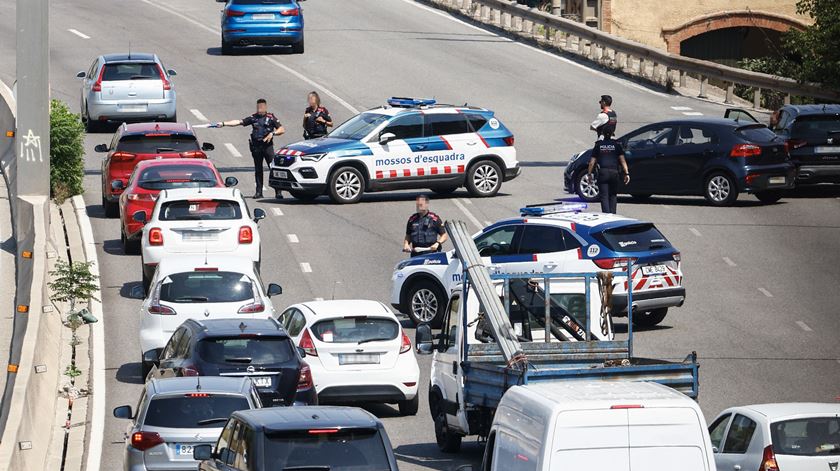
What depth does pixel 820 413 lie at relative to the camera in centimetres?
1355

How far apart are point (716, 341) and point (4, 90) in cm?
1802

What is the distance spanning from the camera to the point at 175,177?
26.1m

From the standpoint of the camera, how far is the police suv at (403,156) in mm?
29594

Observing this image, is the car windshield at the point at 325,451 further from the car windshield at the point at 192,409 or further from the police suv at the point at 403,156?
the police suv at the point at 403,156

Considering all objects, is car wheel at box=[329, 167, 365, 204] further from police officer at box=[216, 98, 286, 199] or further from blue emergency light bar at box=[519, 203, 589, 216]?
blue emergency light bar at box=[519, 203, 589, 216]

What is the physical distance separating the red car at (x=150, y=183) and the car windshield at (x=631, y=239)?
292 inches

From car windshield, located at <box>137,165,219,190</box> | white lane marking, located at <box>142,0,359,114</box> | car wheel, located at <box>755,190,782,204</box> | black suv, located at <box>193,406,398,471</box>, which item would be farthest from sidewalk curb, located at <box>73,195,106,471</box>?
car wheel, located at <box>755,190,782,204</box>

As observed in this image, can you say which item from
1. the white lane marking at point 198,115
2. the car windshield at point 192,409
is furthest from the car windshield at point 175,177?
the car windshield at point 192,409

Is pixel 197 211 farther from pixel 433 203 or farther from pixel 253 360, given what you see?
pixel 253 360

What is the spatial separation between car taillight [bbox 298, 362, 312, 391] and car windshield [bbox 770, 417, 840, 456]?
5.34 m

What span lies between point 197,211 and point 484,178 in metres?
7.82

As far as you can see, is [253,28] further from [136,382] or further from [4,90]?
[136,382]

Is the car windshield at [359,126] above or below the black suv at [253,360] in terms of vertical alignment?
above

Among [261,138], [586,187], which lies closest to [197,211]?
[261,138]
